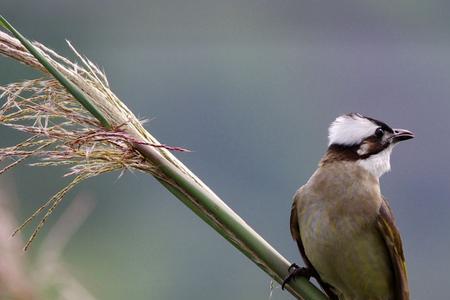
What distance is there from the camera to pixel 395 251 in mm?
3314

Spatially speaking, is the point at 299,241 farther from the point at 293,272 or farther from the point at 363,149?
the point at 293,272

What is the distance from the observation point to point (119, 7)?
19.7 metres

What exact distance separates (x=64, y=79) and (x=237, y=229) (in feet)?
1.69

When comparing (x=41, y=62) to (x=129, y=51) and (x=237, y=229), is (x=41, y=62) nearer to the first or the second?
(x=237, y=229)

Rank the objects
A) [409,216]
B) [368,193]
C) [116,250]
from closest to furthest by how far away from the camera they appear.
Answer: [368,193], [409,216], [116,250]

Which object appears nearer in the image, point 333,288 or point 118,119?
point 118,119

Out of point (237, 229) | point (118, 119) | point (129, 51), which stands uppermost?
point (129, 51)

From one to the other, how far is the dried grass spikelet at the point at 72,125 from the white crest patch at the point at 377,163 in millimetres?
1145

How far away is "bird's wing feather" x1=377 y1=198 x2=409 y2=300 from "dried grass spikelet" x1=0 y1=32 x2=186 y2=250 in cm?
101

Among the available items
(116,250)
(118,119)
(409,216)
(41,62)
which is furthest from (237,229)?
(116,250)

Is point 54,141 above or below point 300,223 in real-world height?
above

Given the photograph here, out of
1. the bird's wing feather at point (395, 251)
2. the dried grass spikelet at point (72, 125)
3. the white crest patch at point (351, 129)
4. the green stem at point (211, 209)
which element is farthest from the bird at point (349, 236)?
the dried grass spikelet at point (72, 125)

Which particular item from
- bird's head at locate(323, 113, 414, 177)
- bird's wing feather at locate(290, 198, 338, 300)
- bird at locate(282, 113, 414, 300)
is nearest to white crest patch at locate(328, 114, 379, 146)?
bird's head at locate(323, 113, 414, 177)

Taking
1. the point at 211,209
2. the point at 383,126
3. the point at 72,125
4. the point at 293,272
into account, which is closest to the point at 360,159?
the point at 383,126
